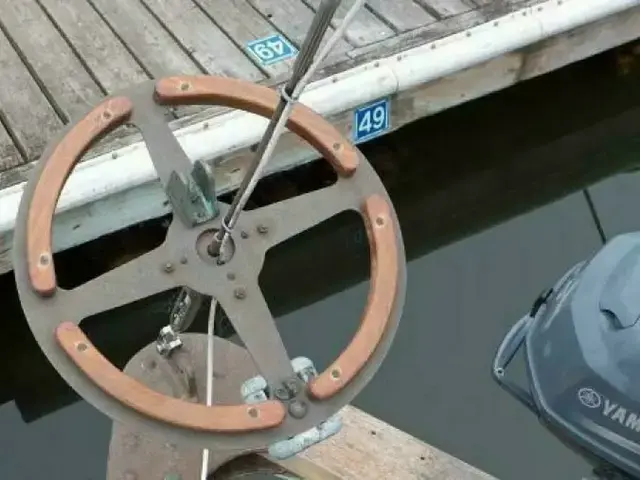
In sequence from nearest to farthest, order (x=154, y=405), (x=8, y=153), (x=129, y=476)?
(x=154, y=405) < (x=129, y=476) < (x=8, y=153)

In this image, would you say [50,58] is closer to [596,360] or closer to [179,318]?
[179,318]

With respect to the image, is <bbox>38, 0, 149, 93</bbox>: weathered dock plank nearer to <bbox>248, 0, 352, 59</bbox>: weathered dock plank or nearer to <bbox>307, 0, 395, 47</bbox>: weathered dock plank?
<bbox>248, 0, 352, 59</bbox>: weathered dock plank

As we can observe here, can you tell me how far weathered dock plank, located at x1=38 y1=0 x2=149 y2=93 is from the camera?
6.47 feet

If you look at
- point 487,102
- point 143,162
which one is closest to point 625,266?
point 143,162

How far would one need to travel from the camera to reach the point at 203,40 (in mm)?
2066

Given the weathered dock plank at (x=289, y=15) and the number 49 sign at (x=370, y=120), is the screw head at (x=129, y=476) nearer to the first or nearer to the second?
the number 49 sign at (x=370, y=120)

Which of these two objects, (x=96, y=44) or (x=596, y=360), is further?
(x=96, y=44)

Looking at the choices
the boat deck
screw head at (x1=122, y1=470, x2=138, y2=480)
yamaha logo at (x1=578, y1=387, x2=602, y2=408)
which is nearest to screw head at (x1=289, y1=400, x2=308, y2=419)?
screw head at (x1=122, y1=470, x2=138, y2=480)

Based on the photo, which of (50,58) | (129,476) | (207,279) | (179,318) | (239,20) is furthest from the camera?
(239,20)

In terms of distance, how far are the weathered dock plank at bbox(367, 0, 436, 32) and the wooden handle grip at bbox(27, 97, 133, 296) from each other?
4.03 feet

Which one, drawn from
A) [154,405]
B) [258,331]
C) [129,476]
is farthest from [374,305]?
[129,476]

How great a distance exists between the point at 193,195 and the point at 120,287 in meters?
0.12

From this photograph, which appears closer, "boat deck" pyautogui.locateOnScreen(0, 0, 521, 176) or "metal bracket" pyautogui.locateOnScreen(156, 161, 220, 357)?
"metal bracket" pyautogui.locateOnScreen(156, 161, 220, 357)

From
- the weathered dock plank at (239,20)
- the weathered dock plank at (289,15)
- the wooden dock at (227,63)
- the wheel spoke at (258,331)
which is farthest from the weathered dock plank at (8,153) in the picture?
the wheel spoke at (258,331)
